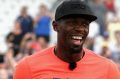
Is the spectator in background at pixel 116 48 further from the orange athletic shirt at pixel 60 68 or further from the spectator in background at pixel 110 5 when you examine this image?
the orange athletic shirt at pixel 60 68

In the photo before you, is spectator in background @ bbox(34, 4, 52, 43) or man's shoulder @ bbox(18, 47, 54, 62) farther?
spectator in background @ bbox(34, 4, 52, 43)

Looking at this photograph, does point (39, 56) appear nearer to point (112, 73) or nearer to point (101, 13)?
point (112, 73)

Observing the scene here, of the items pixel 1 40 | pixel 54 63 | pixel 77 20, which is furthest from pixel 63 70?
pixel 1 40

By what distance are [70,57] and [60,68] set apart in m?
0.13

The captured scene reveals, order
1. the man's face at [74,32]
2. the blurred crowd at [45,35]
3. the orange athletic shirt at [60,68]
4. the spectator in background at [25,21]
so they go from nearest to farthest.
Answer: the man's face at [74,32] → the orange athletic shirt at [60,68] → the blurred crowd at [45,35] → the spectator in background at [25,21]

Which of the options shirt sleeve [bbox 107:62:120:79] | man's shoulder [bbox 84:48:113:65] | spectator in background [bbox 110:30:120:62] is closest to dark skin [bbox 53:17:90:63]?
man's shoulder [bbox 84:48:113:65]

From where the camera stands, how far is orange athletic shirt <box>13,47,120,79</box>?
485 centimetres

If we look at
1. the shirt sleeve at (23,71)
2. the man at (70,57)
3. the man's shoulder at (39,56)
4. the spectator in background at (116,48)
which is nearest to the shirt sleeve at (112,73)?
the man at (70,57)

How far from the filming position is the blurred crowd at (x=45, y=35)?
39.4ft

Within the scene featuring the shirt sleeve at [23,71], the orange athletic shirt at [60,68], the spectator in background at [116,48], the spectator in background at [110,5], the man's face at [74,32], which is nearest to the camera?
the man's face at [74,32]

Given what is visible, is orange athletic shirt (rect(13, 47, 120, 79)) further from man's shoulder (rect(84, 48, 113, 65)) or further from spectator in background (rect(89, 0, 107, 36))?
spectator in background (rect(89, 0, 107, 36))

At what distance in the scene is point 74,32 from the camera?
4711mm

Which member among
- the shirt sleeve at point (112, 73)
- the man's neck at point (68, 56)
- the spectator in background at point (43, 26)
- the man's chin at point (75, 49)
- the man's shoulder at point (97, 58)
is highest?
the man's chin at point (75, 49)

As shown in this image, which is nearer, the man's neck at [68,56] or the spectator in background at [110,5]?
the man's neck at [68,56]
